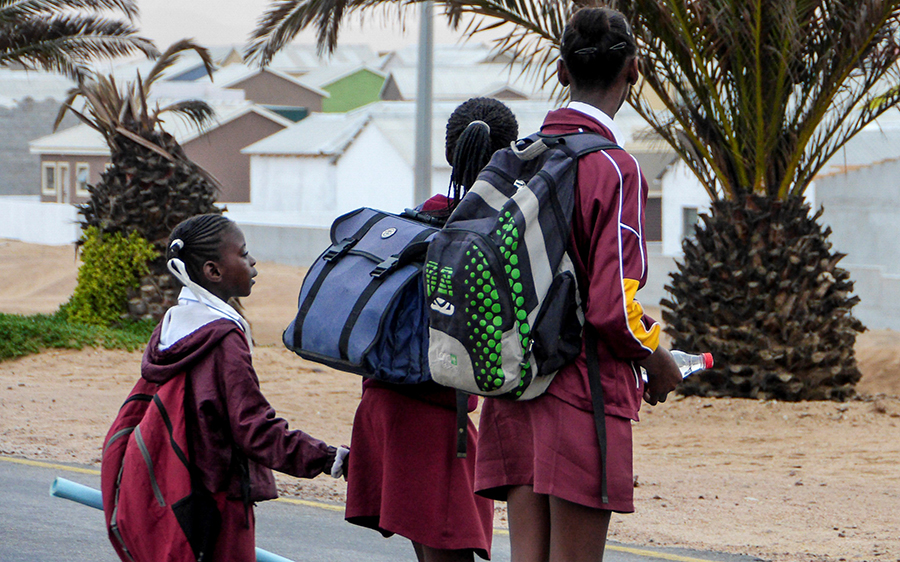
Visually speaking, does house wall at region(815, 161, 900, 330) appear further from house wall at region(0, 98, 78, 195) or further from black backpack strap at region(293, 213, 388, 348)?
house wall at region(0, 98, 78, 195)

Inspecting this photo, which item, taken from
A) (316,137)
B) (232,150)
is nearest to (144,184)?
(316,137)

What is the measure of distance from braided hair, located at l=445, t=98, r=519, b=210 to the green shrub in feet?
33.4

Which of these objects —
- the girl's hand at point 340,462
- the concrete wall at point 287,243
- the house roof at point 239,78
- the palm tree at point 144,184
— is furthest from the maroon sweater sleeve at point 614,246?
the house roof at point 239,78

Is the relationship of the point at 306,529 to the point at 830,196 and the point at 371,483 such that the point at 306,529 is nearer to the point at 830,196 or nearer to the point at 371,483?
the point at 371,483

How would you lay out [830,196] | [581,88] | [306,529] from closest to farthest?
1. [581,88]
2. [306,529]
3. [830,196]

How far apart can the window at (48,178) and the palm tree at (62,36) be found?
23590mm

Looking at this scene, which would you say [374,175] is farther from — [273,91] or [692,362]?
[692,362]

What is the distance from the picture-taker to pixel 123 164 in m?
12.9

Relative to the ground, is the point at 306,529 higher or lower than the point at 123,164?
lower

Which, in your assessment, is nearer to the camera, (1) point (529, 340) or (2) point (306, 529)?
(1) point (529, 340)

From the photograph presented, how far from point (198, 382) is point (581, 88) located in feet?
4.30

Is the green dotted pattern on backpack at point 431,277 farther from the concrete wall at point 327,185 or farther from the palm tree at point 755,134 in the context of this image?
the concrete wall at point 327,185

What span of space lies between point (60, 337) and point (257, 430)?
1002 centimetres

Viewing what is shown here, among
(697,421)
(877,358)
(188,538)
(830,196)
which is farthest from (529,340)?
(830,196)
